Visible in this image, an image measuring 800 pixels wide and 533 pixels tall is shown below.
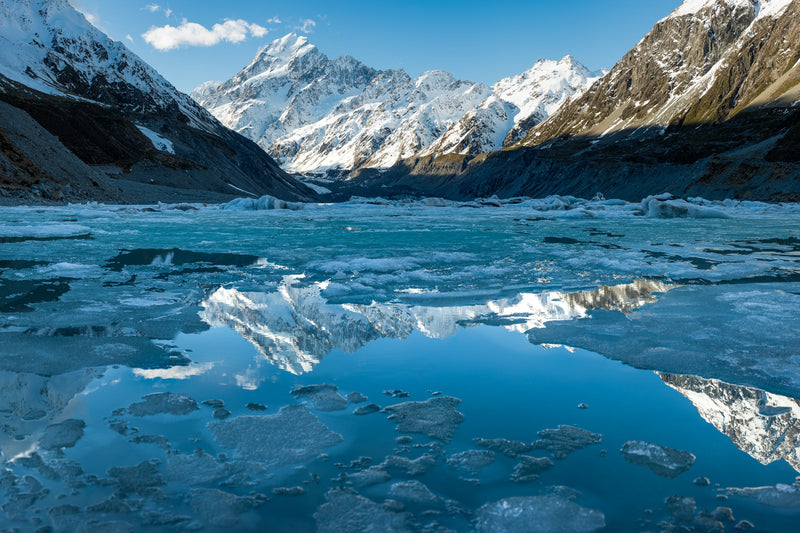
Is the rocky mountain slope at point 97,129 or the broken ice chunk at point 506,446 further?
the rocky mountain slope at point 97,129

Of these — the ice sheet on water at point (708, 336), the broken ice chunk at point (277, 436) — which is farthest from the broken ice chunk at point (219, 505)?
the ice sheet on water at point (708, 336)

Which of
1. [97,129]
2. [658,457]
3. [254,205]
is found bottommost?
[658,457]

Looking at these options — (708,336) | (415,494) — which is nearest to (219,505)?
(415,494)

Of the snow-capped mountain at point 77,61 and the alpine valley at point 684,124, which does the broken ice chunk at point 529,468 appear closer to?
the alpine valley at point 684,124

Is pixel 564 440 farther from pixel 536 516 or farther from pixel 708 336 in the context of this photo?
pixel 708 336

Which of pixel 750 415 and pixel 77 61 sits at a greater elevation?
pixel 77 61

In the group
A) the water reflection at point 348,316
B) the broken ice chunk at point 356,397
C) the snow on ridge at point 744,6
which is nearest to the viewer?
the broken ice chunk at point 356,397

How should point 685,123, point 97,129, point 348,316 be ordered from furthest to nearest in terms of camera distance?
point 685,123 → point 97,129 → point 348,316
